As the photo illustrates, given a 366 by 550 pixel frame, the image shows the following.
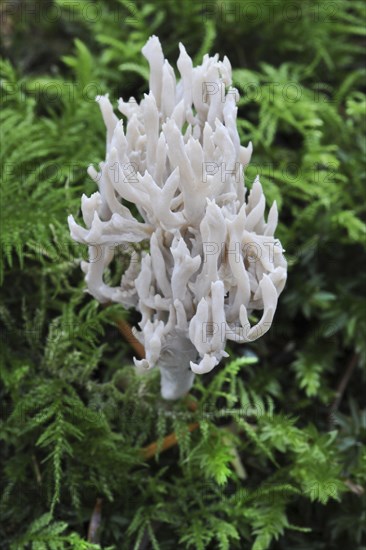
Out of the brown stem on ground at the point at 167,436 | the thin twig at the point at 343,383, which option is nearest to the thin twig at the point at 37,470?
the brown stem on ground at the point at 167,436

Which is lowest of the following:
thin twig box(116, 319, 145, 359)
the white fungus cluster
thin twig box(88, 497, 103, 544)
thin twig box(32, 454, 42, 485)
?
thin twig box(88, 497, 103, 544)

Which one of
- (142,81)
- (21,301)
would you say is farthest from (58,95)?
(21,301)

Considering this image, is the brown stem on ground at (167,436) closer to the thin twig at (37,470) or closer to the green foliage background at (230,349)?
the green foliage background at (230,349)

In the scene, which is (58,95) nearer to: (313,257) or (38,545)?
(313,257)

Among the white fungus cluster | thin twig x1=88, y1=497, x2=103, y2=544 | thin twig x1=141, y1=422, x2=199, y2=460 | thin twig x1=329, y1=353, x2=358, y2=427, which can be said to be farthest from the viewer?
thin twig x1=329, y1=353, x2=358, y2=427

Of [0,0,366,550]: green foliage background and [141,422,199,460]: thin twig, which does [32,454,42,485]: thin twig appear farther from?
[141,422,199,460]: thin twig

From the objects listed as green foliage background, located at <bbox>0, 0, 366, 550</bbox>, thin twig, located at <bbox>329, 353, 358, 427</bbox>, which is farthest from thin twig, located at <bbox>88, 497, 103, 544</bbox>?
A: thin twig, located at <bbox>329, 353, 358, 427</bbox>

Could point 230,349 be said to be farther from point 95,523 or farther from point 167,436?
point 95,523
